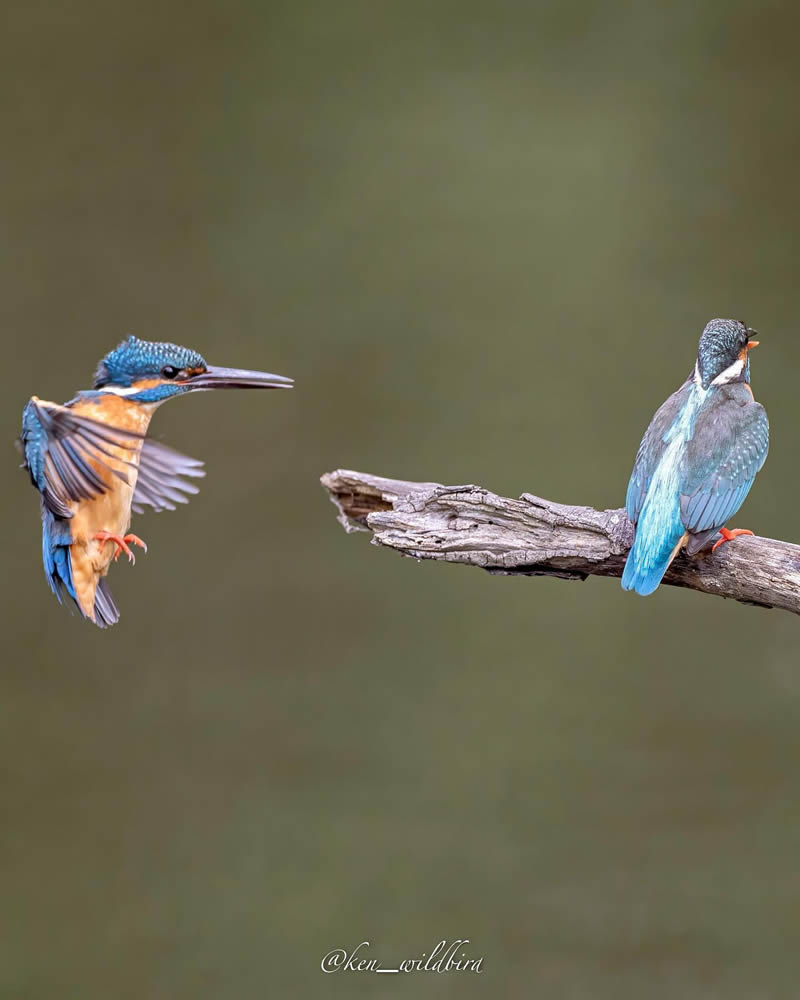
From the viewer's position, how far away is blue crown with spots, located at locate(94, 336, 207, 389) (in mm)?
1494

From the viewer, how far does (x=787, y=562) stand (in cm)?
161

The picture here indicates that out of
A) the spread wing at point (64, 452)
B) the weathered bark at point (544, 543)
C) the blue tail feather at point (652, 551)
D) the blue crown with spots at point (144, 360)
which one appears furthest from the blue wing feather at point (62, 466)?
the blue tail feather at point (652, 551)

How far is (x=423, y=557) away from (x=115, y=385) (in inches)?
19.5

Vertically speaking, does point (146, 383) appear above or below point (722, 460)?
below

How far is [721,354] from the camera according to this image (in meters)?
1.81

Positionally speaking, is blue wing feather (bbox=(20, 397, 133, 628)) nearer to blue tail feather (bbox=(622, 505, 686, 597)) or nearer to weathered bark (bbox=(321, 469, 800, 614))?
weathered bark (bbox=(321, 469, 800, 614))

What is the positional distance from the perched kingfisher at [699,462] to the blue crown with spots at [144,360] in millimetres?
633

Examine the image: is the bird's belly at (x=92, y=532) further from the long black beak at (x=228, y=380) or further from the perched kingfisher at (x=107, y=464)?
the long black beak at (x=228, y=380)

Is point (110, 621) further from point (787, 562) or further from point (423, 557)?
point (787, 562)

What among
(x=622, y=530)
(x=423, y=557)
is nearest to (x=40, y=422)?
(x=423, y=557)

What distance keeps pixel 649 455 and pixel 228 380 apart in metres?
0.63

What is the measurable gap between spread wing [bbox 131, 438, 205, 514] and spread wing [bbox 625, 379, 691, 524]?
0.60 m

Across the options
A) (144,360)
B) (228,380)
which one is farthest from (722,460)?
(144,360)

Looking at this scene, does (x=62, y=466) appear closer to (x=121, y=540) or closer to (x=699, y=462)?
(x=121, y=540)
